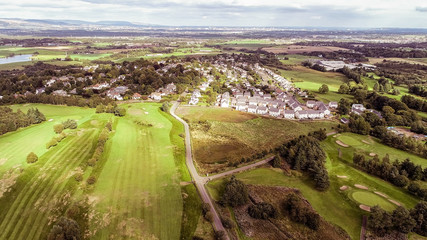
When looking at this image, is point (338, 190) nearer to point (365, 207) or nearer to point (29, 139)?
point (365, 207)

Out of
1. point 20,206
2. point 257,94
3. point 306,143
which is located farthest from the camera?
point 257,94

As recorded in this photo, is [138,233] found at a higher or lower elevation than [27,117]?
lower

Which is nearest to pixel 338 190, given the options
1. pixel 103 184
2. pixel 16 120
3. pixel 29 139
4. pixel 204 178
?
pixel 204 178

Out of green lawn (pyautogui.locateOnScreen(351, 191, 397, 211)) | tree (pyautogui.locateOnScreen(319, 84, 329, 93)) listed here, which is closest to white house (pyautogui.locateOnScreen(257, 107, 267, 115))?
tree (pyautogui.locateOnScreen(319, 84, 329, 93))

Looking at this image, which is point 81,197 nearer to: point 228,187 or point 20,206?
point 20,206

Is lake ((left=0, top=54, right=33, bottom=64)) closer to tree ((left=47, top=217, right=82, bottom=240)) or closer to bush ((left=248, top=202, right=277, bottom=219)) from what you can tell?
tree ((left=47, top=217, right=82, bottom=240))

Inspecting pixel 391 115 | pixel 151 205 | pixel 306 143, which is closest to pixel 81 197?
pixel 151 205

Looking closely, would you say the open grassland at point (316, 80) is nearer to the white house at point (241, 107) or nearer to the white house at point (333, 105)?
the white house at point (333, 105)

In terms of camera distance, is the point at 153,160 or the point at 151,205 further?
the point at 153,160
